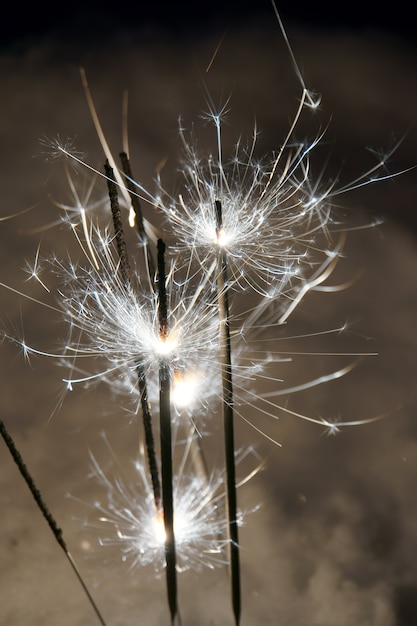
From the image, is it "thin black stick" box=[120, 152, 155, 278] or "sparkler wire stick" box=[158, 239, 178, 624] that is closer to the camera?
"sparkler wire stick" box=[158, 239, 178, 624]

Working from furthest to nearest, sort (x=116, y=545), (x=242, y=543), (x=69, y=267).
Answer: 1. (x=242, y=543)
2. (x=116, y=545)
3. (x=69, y=267)

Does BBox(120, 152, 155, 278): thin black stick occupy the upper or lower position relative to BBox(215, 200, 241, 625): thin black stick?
upper

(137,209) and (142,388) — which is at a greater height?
(137,209)

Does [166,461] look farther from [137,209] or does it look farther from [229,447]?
[137,209]

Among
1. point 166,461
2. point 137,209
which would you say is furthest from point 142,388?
point 137,209

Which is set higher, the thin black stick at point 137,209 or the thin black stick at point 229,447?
the thin black stick at point 137,209

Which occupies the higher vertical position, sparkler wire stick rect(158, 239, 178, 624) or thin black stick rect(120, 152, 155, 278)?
thin black stick rect(120, 152, 155, 278)

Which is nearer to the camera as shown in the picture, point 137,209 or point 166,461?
point 166,461

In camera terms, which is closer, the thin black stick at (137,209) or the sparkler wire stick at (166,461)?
the sparkler wire stick at (166,461)

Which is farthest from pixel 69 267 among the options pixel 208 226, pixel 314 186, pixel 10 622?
pixel 10 622

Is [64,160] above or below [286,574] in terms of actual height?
above

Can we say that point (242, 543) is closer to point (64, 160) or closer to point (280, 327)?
point (280, 327)
